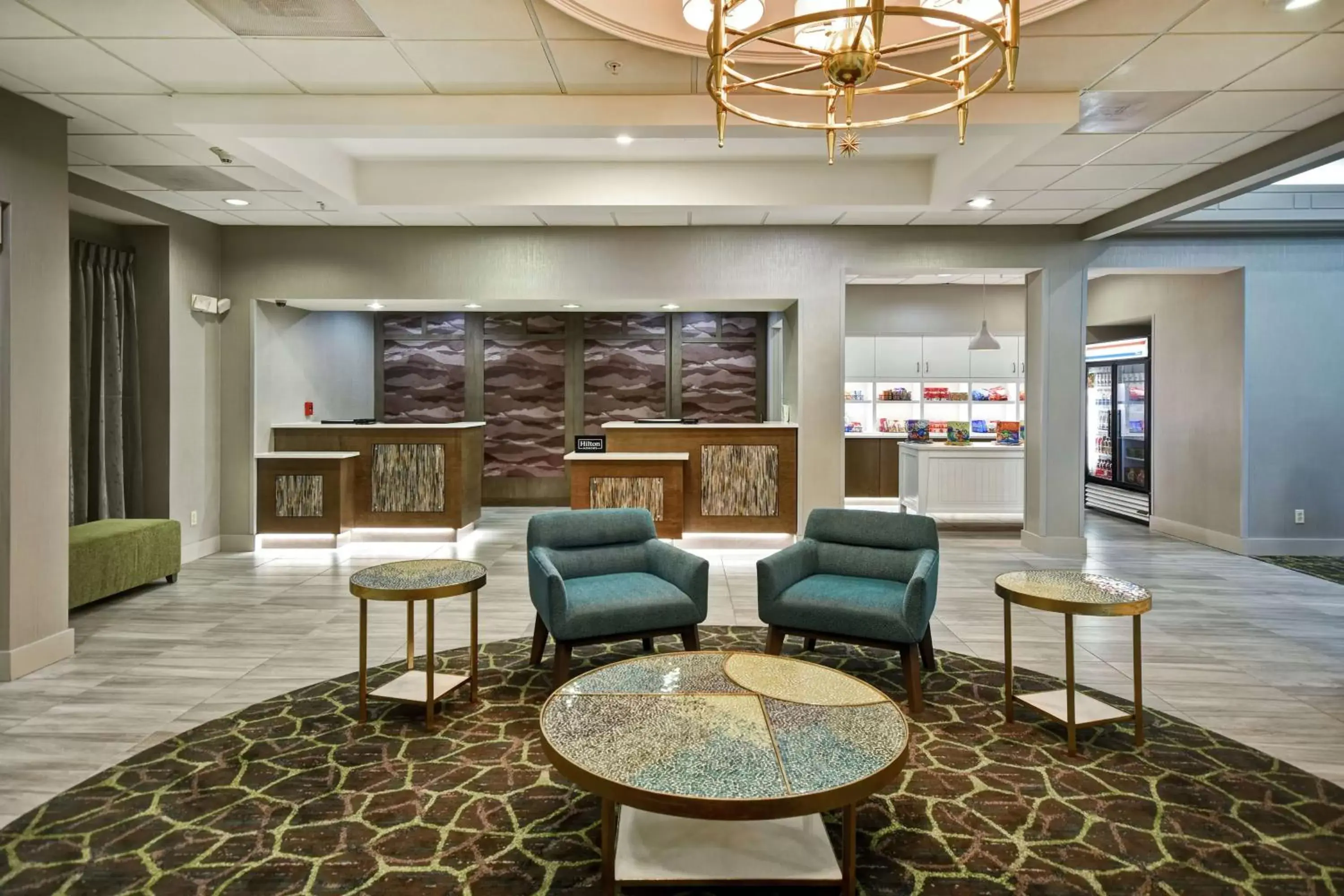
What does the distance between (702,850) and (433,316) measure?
9.03 meters

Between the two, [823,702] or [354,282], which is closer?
[823,702]

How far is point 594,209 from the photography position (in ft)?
20.6

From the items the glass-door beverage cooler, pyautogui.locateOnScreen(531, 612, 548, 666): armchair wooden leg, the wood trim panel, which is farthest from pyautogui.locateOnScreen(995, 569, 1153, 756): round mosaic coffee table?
the glass-door beverage cooler

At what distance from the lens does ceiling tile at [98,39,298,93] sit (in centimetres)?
354

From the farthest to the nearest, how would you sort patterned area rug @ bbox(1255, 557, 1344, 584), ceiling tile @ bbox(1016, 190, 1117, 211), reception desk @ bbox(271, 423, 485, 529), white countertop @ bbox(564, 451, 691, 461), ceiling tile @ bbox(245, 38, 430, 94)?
reception desk @ bbox(271, 423, 485, 529) → white countertop @ bbox(564, 451, 691, 461) → patterned area rug @ bbox(1255, 557, 1344, 584) → ceiling tile @ bbox(1016, 190, 1117, 211) → ceiling tile @ bbox(245, 38, 430, 94)

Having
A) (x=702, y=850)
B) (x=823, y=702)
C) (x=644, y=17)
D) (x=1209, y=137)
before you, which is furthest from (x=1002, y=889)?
(x=1209, y=137)

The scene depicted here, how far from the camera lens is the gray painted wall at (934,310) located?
1074cm

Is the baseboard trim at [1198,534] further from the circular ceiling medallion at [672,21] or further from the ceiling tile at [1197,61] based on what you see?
the circular ceiling medallion at [672,21]

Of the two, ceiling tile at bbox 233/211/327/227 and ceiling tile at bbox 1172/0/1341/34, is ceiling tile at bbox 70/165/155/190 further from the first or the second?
ceiling tile at bbox 1172/0/1341/34

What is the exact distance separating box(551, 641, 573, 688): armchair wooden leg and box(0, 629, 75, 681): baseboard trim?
2.73 m

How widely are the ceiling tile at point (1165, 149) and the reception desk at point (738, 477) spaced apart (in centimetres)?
331

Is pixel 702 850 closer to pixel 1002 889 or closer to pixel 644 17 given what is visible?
pixel 1002 889

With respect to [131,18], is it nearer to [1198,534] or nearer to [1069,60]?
[1069,60]

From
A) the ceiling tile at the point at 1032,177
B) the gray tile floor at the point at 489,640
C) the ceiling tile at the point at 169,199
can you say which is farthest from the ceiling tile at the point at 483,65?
the ceiling tile at the point at 1032,177
